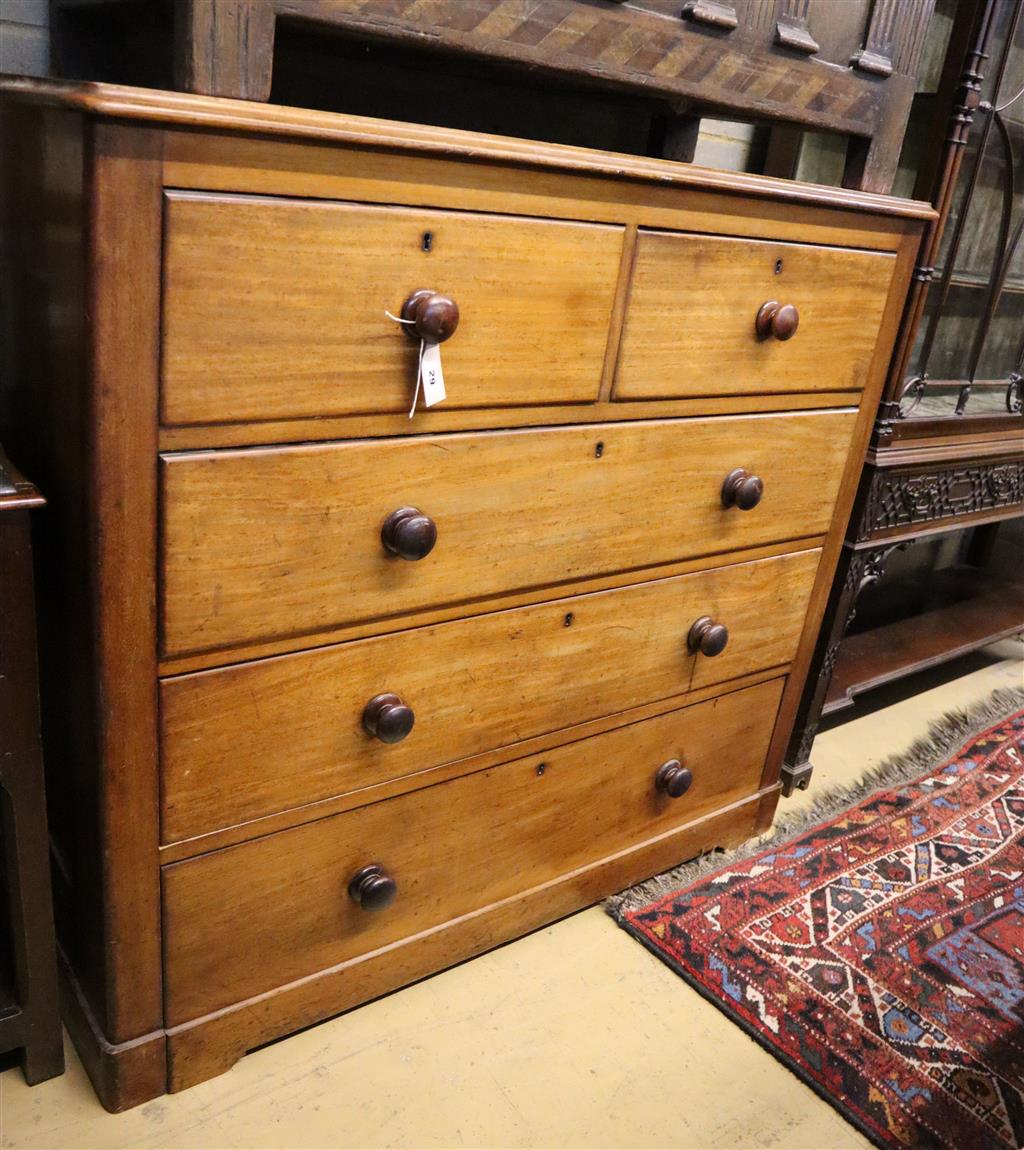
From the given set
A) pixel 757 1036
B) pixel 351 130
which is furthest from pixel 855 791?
pixel 351 130

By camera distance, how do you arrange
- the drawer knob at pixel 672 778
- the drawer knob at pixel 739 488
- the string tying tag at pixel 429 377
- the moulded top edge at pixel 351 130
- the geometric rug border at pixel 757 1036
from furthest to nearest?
the drawer knob at pixel 672 778
the drawer knob at pixel 739 488
the geometric rug border at pixel 757 1036
the string tying tag at pixel 429 377
the moulded top edge at pixel 351 130

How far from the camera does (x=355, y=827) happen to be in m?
1.29

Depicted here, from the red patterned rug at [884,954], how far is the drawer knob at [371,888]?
510 mm

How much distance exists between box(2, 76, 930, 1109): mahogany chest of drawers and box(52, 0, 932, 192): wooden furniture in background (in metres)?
0.09

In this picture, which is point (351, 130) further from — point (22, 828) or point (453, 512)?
point (22, 828)

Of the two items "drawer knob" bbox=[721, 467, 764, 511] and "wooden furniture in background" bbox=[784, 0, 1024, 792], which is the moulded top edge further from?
"wooden furniture in background" bbox=[784, 0, 1024, 792]

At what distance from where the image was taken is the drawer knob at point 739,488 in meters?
1.47

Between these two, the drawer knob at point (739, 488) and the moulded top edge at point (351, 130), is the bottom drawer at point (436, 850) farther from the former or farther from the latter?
the moulded top edge at point (351, 130)

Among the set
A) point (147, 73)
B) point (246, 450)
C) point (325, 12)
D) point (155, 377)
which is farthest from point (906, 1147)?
point (147, 73)

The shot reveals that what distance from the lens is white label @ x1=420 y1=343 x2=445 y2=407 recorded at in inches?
42.3

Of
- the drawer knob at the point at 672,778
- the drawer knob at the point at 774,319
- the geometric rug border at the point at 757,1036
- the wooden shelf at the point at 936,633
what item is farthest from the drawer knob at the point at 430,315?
the wooden shelf at the point at 936,633

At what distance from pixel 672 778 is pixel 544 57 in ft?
Result: 3.55

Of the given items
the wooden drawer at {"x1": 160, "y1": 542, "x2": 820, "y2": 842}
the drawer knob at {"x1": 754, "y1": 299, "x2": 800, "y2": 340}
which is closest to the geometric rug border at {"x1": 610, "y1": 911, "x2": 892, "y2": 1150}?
the wooden drawer at {"x1": 160, "y1": 542, "x2": 820, "y2": 842}

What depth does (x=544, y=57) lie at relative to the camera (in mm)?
1100
